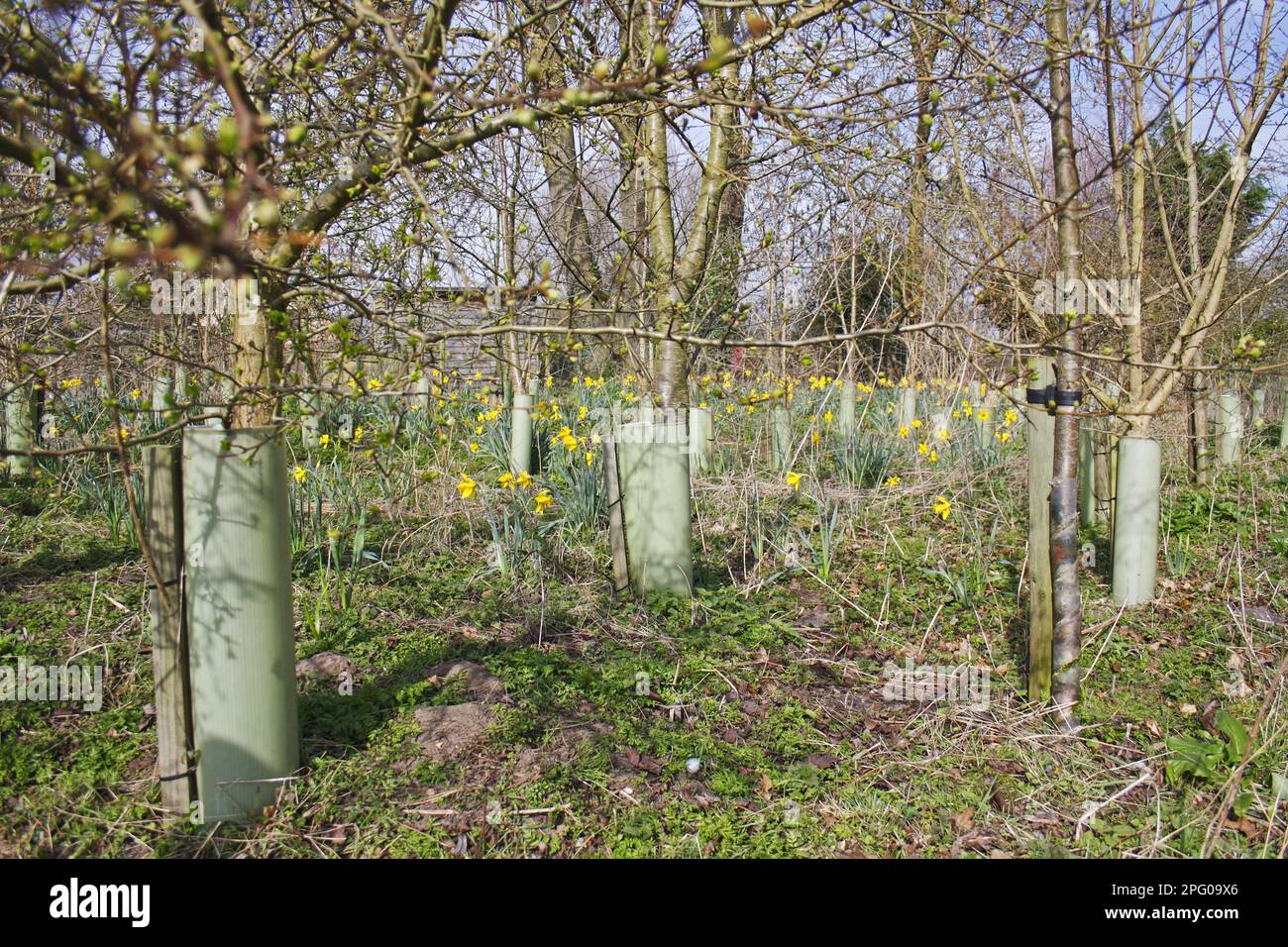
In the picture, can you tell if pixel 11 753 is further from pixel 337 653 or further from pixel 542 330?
pixel 542 330

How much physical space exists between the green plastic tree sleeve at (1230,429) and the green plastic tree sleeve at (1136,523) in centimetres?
314

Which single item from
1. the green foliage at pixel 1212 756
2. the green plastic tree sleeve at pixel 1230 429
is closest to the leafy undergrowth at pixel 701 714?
the green foliage at pixel 1212 756

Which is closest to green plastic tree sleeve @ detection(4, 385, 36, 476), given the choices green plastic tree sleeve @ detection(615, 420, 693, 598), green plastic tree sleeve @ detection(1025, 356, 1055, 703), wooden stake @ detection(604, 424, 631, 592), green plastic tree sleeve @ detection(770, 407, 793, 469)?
wooden stake @ detection(604, 424, 631, 592)

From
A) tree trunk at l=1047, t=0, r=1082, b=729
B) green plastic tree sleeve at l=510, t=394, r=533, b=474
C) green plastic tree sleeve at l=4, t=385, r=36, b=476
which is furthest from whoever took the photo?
green plastic tree sleeve at l=510, t=394, r=533, b=474

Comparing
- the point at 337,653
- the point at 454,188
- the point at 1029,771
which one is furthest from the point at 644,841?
the point at 454,188

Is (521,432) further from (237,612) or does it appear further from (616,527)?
(237,612)

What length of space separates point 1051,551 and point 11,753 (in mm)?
3173

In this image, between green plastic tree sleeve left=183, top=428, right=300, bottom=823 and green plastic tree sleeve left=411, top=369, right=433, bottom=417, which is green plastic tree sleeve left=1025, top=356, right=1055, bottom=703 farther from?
green plastic tree sleeve left=183, top=428, right=300, bottom=823

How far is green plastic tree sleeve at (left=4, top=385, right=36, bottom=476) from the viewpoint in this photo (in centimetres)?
509

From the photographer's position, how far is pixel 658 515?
378 centimetres

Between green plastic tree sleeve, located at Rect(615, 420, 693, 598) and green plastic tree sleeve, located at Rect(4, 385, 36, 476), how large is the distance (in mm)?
3494

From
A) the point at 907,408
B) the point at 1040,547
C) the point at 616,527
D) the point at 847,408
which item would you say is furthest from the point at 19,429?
the point at 907,408

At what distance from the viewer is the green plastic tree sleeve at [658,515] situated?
12.4 ft

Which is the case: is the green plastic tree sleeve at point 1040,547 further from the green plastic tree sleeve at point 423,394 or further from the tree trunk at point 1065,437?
the green plastic tree sleeve at point 423,394
